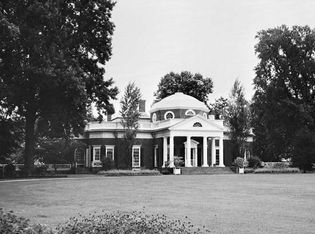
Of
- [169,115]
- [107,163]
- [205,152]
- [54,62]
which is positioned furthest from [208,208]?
[169,115]

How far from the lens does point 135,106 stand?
50.3 m

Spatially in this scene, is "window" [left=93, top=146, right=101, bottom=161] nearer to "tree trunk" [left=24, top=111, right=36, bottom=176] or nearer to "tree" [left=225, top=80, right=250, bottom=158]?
"tree" [left=225, top=80, right=250, bottom=158]

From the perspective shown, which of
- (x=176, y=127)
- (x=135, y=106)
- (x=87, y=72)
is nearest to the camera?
(x=87, y=72)

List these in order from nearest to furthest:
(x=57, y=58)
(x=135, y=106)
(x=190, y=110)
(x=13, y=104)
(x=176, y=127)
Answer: (x=57, y=58) < (x=13, y=104) < (x=135, y=106) < (x=176, y=127) < (x=190, y=110)

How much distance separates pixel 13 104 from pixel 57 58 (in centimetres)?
539

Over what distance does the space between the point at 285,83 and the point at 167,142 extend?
47.8 feet

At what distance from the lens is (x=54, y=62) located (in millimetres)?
33938

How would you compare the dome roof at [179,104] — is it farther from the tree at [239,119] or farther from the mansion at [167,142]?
the tree at [239,119]

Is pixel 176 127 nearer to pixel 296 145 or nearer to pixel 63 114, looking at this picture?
pixel 296 145

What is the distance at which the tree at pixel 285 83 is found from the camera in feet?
166

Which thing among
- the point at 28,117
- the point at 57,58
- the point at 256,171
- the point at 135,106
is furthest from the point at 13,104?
the point at 256,171

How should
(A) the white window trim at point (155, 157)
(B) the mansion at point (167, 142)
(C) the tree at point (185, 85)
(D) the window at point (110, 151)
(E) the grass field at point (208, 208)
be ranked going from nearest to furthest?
(E) the grass field at point (208, 208) → (B) the mansion at point (167, 142) → (D) the window at point (110, 151) → (A) the white window trim at point (155, 157) → (C) the tree at point (185, 85)

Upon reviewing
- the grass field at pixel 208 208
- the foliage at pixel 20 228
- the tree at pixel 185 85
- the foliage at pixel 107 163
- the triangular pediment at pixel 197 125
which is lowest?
the grass field at pixel 208 208

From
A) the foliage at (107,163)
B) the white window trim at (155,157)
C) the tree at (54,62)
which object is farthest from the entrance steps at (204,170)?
the tree at (54,62)
